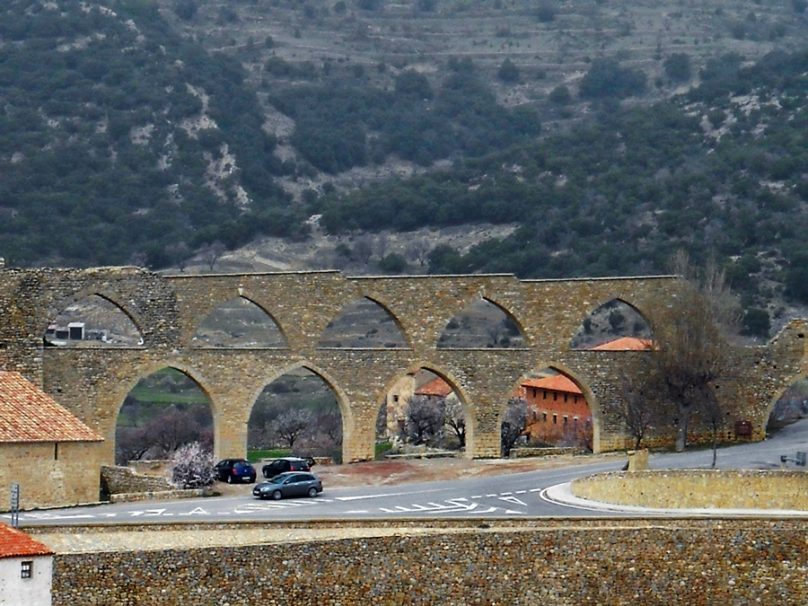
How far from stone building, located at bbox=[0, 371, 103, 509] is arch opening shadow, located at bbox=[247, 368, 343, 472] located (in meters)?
17.6

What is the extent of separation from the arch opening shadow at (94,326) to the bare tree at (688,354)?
80.7ft

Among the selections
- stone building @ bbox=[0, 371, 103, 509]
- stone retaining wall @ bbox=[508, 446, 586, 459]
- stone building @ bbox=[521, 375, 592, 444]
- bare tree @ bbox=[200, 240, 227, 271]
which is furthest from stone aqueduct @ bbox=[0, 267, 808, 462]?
bare tree @ bbox=[200, 240, 227, 271]

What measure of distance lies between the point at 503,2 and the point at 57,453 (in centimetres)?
10522

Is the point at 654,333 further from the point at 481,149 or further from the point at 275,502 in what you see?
the point at 481,149

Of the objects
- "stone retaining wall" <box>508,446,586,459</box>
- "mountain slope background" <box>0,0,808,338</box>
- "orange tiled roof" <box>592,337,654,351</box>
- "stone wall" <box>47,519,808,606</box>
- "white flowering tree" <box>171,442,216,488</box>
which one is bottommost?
"stone wall" <box>47,519,808,606</box>

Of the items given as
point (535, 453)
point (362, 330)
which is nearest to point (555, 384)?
point (535, 453)

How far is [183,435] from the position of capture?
69062 millimetres

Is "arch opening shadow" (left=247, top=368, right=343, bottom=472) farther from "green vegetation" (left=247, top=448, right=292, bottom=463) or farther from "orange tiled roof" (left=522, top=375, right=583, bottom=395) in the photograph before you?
"orange tiled roof" (left=522, top=375, right=583, bottom=395)

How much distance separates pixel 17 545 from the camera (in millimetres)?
32125

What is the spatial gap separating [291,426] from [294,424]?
0.22 m

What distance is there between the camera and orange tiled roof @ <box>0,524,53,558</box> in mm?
31750

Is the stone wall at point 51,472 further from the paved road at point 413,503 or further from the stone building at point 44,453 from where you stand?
the paved road at point 413,503

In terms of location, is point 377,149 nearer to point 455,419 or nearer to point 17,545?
point 455,419

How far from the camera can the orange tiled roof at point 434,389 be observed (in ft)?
231
